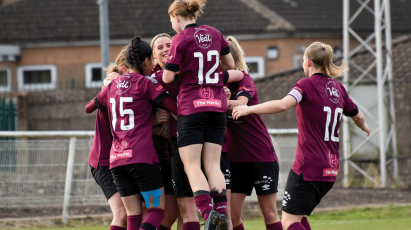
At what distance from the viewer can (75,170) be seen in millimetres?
10039

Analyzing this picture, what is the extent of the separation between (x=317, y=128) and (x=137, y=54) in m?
1.77

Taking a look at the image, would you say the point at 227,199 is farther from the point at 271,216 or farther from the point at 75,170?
the point at 75,170

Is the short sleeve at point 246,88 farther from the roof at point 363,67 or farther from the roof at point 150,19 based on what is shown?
the roof at point 150,19

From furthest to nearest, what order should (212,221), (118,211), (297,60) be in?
(297,60) → (118,211) → (212,221)

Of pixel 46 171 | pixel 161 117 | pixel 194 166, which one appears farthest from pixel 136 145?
pixel 46 171

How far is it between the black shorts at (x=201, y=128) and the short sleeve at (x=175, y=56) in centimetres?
44

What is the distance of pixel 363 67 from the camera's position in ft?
61.6

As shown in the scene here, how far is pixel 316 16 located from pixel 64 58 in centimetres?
1110

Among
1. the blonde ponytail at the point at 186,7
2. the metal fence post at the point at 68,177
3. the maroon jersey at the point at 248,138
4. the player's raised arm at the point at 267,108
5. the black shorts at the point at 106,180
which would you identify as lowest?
the metal fence post at the point at 68,177

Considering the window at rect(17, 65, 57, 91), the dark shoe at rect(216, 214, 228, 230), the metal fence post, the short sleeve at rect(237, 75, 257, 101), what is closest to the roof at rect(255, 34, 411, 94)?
the metal fence post

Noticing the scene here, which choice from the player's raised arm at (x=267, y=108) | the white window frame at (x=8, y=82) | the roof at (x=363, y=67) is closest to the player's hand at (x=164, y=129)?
the player's raised arm at (x=267, y=108)

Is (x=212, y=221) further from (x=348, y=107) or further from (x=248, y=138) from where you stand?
(x=348, y=107)

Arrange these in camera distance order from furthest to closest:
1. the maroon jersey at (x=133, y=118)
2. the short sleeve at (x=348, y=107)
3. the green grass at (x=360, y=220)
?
the green grass at (x=360, y=220) < the short sleeve at (x=348, y=107) < the maroon jersey at (x=133, y=118)

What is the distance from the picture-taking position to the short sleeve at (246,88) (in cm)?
618
